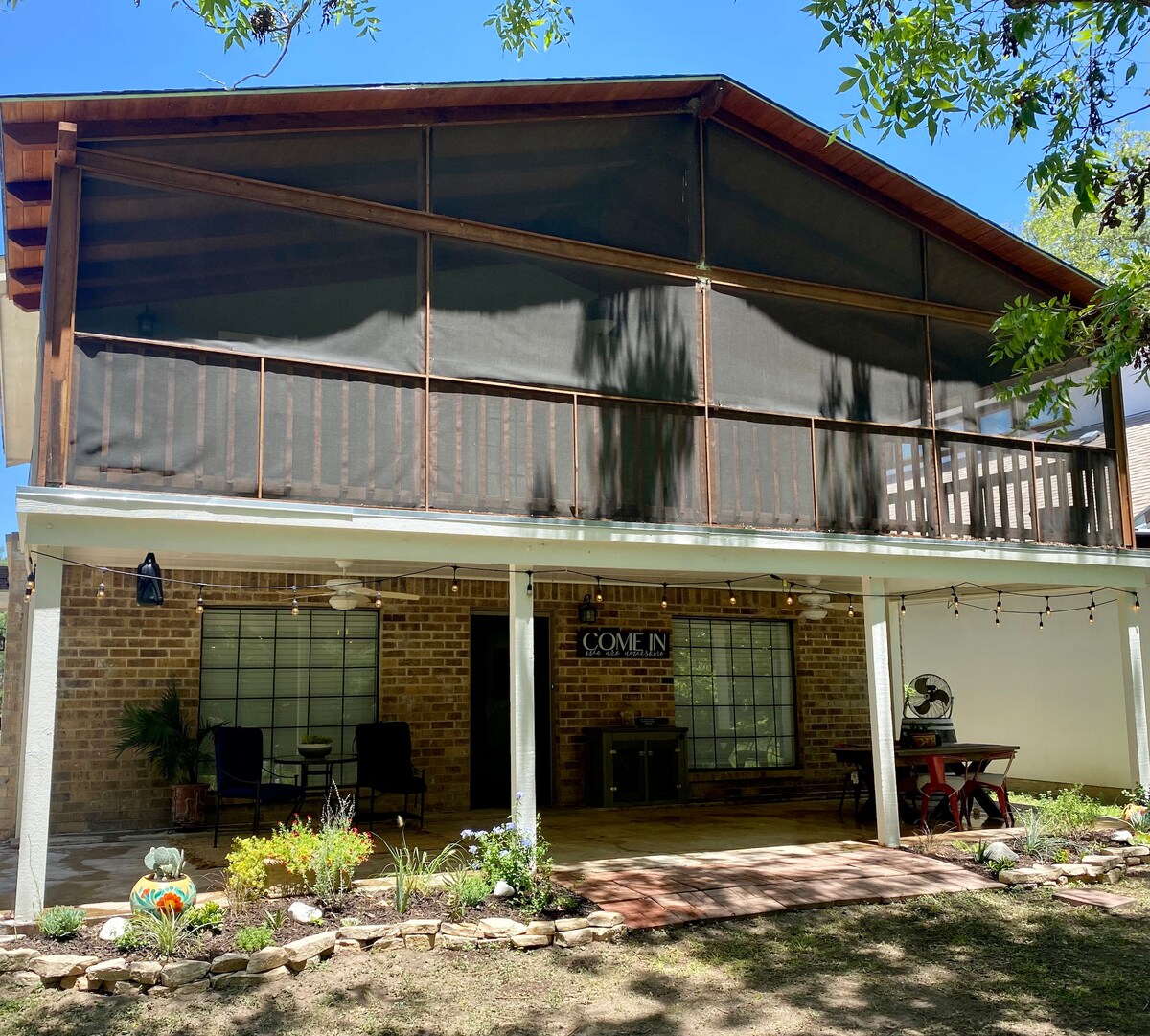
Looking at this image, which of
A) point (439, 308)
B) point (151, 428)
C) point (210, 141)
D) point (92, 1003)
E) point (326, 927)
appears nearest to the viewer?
point (92, 1003)

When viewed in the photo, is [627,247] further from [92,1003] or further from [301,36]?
[92,1003]

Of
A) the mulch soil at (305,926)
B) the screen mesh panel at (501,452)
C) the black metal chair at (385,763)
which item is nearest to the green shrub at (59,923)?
the mulch soil at (305,926)

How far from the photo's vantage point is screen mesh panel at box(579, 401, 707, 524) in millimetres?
7902

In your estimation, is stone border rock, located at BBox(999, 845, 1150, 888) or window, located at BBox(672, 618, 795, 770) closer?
stone border rock, located at BBox(999, 845, 1150, 888)

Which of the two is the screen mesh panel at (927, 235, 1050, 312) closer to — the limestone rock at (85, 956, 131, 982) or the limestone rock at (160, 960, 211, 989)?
the limestone rock at (160, 960, 211, 989)

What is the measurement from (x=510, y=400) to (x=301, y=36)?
2.78m

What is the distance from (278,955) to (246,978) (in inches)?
7.3

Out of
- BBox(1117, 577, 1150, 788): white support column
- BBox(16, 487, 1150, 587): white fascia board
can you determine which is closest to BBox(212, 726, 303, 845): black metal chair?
BBox(16, 487, 1150, 587): white fascia board

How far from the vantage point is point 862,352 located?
30.6 ft

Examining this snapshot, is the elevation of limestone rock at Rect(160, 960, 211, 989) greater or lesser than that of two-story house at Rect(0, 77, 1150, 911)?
lesser

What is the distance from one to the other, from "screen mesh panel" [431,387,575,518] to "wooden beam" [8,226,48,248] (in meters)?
3.49

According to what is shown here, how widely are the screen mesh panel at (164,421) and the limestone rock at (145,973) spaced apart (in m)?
2.68

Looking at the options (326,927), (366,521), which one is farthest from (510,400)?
(326,927)

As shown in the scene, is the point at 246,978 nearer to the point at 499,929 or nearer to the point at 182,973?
the point at 182,973
